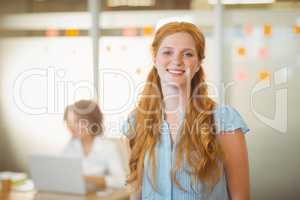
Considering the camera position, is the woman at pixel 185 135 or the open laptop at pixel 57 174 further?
the open laptop at pixel 57 174

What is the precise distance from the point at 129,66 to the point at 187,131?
1.09ft

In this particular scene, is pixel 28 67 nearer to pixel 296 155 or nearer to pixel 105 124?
pixel 105 124

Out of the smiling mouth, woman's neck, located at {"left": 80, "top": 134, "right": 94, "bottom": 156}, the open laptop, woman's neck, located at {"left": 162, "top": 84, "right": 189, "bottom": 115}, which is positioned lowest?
the open laptop

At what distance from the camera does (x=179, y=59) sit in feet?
5.81

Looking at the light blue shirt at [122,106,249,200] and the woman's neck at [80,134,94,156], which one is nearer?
the light blue shirt at [122,106,249,200]

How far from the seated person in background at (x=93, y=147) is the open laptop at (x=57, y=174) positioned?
1.2 inches

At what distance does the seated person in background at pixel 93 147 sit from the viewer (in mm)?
1901

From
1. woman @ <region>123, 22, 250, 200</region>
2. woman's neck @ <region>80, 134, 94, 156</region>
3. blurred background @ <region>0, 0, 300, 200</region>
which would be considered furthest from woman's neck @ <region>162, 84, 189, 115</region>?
woman's neck @ <region>80, 134, 94, 156</region>

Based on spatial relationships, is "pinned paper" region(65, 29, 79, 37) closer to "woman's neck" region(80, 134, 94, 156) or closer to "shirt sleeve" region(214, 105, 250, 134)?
"woman's neck" region(80, 134, 94, 156)

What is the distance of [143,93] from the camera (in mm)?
1875

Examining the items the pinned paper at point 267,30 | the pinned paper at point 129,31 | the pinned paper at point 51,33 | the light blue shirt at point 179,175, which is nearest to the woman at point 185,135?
the light blue shirt at point 179,175

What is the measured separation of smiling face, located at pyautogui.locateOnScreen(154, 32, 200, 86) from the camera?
1770mm

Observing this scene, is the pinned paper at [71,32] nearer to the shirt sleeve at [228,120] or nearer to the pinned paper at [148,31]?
the pinned paper at [148,31]

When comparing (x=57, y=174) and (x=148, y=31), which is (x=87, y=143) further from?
(x=148, y=31)
